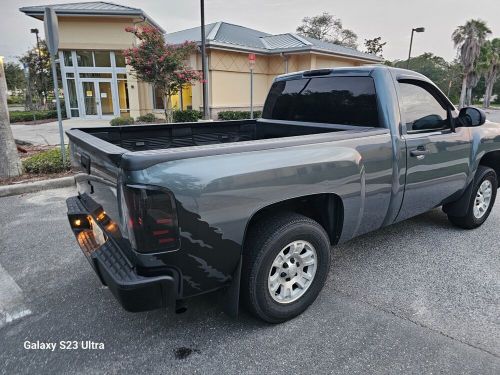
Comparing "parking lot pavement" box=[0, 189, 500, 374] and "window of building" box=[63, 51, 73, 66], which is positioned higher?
"window of building" box=[63, 51, 73, 66]

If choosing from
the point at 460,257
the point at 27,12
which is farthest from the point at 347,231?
the point at 27,12

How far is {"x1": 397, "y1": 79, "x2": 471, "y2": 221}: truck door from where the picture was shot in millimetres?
3463

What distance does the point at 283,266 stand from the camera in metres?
2.75

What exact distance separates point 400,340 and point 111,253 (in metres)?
2.11

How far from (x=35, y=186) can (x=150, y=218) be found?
5.51 m

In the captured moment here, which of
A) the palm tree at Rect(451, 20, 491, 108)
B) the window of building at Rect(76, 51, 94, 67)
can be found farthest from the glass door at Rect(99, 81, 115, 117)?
the palm tree at Rect(451, 20, 491, 108)

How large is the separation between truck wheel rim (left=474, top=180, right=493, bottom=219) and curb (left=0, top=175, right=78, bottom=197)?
6023mm

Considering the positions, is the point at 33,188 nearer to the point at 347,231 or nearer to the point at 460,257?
the point at 347,231

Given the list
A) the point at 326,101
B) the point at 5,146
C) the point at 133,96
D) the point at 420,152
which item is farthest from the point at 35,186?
the point at 133,96

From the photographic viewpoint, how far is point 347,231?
10.3 feet

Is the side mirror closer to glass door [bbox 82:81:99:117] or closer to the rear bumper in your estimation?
the rear bumper

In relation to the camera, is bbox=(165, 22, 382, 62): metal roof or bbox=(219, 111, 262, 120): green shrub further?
bbox=(165, 22, 382, 62): metal roof

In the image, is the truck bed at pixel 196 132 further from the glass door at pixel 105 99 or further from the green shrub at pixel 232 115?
the glass door at pixel 105 99

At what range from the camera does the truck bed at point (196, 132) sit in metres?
3.71
